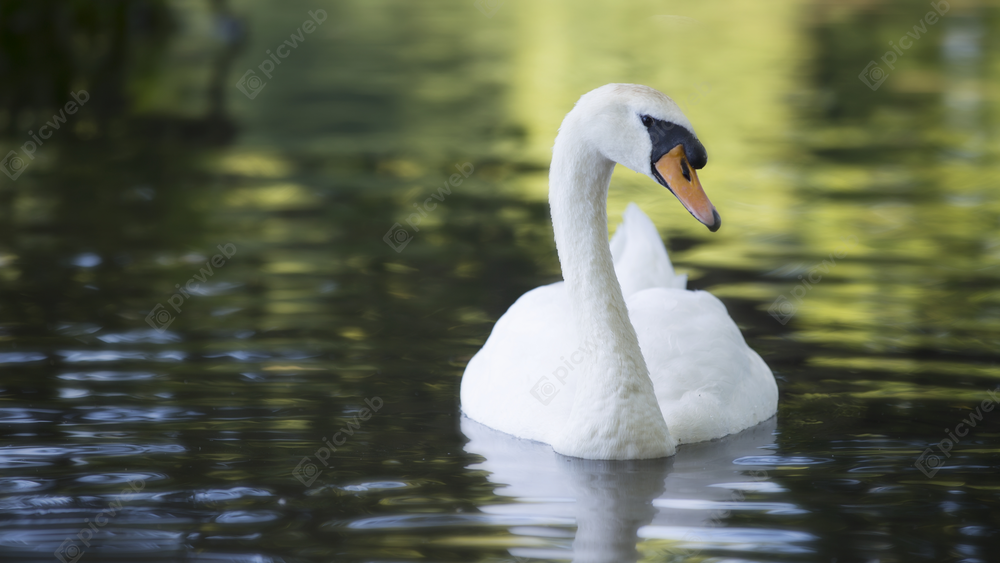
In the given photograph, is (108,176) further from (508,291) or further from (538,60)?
(538,60)

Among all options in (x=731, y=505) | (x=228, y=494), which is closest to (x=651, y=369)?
(x=731, y=505)

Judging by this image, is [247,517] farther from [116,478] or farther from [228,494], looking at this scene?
[116,478]

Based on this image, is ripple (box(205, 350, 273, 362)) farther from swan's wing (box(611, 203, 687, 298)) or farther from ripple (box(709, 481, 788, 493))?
ripple (box(709, 481, 788, 493))

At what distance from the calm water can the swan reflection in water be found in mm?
19

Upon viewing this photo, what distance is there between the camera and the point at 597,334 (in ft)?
18.8

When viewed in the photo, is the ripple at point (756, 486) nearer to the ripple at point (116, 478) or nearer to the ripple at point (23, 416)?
the ripple at point (116, 478)

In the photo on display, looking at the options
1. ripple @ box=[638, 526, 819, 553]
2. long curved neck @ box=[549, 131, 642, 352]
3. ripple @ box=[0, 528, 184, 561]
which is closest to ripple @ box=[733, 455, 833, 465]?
long curved neck @ box=[549, 131, 642, 352]

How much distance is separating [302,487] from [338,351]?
2.16m

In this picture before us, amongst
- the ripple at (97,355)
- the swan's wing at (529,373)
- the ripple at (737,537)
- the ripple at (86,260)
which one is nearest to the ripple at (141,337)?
the ripple at (97,355)

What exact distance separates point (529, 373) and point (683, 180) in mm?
1375

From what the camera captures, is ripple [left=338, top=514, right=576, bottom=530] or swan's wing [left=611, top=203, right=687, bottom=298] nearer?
ripple [left=338, top=514, right=576, bottom=530]

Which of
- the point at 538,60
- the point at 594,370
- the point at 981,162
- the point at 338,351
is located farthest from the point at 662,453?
the point at 538,60

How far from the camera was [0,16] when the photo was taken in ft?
86.4

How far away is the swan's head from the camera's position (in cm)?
535
